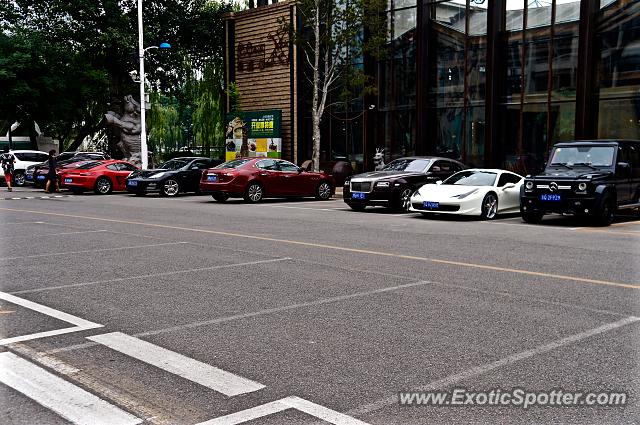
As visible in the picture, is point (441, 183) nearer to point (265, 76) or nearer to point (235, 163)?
point (235, 163)

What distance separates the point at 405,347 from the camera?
5.02 m

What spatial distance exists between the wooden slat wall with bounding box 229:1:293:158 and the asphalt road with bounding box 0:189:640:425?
74.8 feet

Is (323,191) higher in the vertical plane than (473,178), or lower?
lower

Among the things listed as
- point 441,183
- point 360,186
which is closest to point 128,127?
point 360,186

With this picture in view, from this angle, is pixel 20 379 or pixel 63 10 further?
pixel 63 10

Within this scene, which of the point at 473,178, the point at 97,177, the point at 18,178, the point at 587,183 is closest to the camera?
the point at 587,183

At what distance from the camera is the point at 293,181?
22422 mm

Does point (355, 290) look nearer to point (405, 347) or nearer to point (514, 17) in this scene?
point (405, 347)

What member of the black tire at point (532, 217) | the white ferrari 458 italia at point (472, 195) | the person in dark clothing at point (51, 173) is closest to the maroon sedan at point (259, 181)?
the white ferrari 458 italia at point (472, 195)

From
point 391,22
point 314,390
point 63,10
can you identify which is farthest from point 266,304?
point 63,10

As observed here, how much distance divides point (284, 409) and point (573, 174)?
1233cm

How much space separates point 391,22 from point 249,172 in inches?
456

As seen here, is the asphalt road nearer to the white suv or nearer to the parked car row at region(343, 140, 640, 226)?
the parked car row at region(343, 140, 640, 226)

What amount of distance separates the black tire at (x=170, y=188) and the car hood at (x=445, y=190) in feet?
37.0
